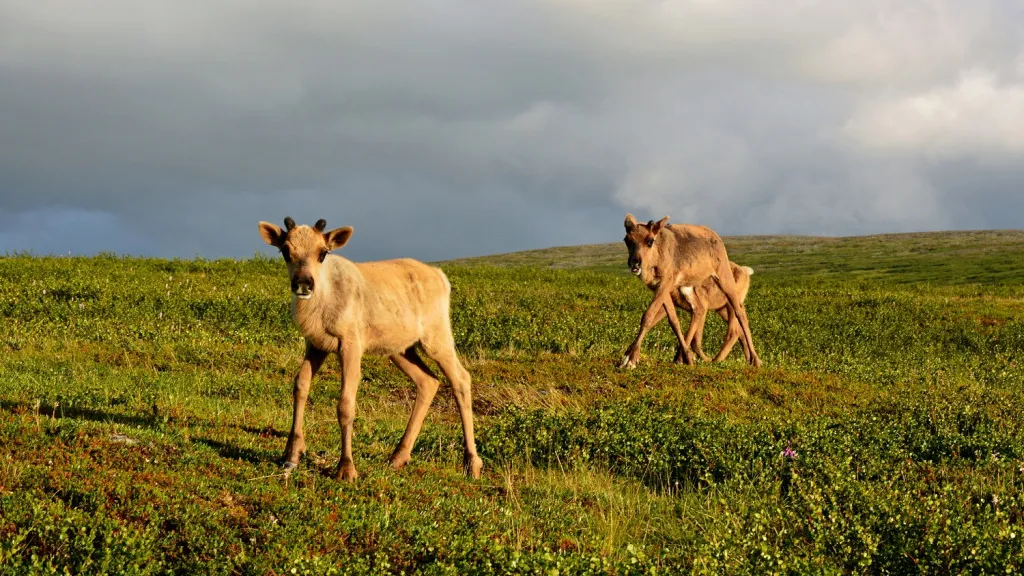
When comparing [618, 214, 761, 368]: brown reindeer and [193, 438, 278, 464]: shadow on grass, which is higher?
[618, 214, 761, 368]: brown reindeer

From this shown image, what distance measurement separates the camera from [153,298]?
958 inches

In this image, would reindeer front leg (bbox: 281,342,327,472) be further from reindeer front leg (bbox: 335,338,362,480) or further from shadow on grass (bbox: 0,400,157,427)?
shadow on grass (bbox: 0,400,157,427)

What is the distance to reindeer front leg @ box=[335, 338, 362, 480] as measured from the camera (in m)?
8.62

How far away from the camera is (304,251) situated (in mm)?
8336

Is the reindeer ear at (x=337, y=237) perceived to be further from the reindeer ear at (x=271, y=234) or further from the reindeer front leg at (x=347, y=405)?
the reindeer front leg at (x=347, y=405)

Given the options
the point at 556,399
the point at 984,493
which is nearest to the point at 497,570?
the point at 984,493

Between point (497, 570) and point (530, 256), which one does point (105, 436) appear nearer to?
point (497, 570)

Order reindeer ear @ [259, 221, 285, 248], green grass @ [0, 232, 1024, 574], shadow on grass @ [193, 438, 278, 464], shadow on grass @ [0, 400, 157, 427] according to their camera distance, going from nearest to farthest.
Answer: green grass @ [0, 232, 1024, 574] → reindeer ear @ [259, 221, 285, 248] → shadow on grass @ [193, 438, 278, 464] → shadow on grass @ [0, 400, 157, 427]

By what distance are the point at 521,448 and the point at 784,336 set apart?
17.4 meters

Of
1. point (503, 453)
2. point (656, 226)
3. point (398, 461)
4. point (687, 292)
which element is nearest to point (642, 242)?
point (656, 226)

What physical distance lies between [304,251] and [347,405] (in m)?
1.57

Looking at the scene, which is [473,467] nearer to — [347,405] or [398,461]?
[398,461]

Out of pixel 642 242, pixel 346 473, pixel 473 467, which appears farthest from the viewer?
pixel 642 242

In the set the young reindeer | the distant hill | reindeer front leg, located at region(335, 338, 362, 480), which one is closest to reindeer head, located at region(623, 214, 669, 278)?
the young reindeer
